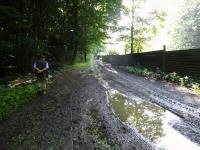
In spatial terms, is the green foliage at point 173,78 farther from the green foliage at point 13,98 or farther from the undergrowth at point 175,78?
the green foliage at point 13,98

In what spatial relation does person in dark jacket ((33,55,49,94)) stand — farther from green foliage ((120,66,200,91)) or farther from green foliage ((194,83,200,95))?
green foliage ((120,66,200,91))

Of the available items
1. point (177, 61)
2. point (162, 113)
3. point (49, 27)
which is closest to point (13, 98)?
point (162, 113)

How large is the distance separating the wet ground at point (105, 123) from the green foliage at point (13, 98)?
0.37 metres

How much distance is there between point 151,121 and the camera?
7.29 meters

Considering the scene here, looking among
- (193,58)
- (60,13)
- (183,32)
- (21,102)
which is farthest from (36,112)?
(183,32)

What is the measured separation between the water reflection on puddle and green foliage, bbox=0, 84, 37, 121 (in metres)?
3.35

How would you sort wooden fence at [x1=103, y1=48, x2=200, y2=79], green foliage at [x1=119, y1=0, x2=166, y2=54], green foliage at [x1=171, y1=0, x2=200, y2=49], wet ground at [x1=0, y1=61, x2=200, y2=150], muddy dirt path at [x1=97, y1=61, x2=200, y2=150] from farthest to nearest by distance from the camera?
1. green foliage at [x1=171, y1=0, x2=200, y2=49]
2. green foliage at [x1=119, y1=0, x2=166, y2=54]
3. wooden fence at [x1=103, y1=48, x2=200, y2=79]
4. muddy dirt path at [x1=97, y1=61, x2=200, y2=150]
5. wet ground at [x1=0, y1=61, x2=200, y2=150]

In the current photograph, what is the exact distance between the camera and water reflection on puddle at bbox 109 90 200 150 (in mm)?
5547

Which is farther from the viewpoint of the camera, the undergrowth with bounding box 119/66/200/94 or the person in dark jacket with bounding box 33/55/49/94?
the undergrowth with bounding box 119/66/200/94

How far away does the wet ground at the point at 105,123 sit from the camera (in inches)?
216

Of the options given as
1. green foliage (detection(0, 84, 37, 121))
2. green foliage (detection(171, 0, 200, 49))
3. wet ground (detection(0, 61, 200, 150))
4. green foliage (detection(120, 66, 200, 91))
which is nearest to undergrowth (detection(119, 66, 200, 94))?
green foliage (detection(120, 66, 200, 91))

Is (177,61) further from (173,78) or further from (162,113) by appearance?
(162,113)

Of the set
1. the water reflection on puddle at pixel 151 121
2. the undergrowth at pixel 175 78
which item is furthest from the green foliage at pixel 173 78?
the water reflection on puddle at pixel 151 121

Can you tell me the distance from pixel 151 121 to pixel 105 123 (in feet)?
4.55
